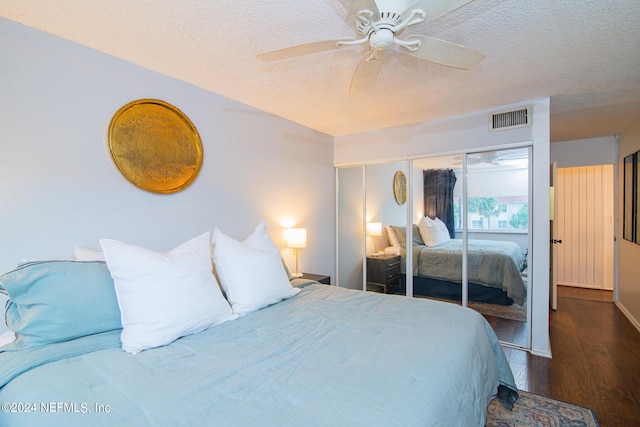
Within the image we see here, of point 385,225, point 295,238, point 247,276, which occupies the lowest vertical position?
point 247,276

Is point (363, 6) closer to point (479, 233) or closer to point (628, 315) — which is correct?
point (479, 233)

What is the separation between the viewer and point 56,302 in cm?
137

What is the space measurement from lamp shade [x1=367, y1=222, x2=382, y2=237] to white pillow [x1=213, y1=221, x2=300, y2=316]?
6.71ft

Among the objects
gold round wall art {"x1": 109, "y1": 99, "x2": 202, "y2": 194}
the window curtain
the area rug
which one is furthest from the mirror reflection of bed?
gold round wall art {"x1": 109, "y1": 99, "x2": 202, "y2": 194}

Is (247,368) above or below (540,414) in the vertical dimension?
above

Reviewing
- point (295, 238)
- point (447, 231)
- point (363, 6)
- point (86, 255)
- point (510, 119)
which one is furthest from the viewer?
point (447, 231)

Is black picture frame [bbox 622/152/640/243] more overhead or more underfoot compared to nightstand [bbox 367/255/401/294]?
more overhead

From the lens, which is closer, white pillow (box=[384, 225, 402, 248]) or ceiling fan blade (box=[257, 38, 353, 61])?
ceiling fan blade (box=[257, 38, 353, 61])

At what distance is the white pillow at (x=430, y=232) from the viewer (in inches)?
139

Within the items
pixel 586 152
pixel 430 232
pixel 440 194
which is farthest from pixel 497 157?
pixel 586 152

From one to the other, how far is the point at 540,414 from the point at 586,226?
4483 millimetres

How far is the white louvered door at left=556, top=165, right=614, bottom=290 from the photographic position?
16.0ft

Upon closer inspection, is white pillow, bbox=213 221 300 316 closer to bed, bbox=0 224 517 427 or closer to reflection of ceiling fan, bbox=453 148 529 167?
bed, bbox=0 224 517 427

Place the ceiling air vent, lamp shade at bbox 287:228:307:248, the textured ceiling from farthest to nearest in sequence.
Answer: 1. lamp shade at bbox 287:228:307:248
2. the ceiling air vent
3. the textured ceiling
